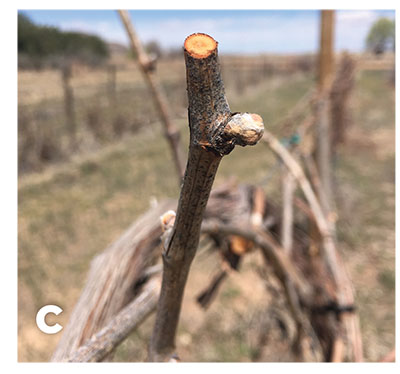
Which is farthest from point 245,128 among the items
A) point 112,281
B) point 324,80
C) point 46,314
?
point 324,80

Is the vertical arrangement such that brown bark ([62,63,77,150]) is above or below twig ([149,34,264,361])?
above

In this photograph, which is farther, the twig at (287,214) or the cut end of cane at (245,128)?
the twig at (287,214)

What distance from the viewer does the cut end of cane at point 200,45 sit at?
242 mm

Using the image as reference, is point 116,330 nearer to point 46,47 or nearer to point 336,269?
point 336,269

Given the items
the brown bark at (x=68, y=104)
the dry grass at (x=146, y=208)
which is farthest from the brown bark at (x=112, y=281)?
the brown bark at (x=68, y=104)

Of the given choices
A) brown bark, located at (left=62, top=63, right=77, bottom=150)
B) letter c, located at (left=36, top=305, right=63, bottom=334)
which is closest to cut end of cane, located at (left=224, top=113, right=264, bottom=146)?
letter c, located at (left=36, top=305, right=63, bottom=334)

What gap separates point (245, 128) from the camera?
241mm

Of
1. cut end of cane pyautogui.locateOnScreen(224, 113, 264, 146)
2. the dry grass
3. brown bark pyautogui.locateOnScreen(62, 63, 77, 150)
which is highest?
brown bark pyautogui.locateOnScreen(62, 63, 77, 150)

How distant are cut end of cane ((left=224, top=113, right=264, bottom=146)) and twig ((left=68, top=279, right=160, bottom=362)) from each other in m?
0.35

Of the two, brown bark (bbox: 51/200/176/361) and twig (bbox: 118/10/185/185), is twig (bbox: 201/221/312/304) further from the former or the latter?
twig (bbox: 118/10/185/185)

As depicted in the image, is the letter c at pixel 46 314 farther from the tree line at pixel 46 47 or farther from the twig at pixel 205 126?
the tree line at pixel 46 47

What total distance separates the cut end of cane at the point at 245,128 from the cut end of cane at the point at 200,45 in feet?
0.15

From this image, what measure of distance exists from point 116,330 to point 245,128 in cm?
36

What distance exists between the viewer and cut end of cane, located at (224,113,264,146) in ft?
0.79
